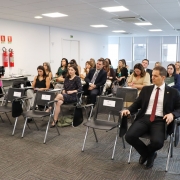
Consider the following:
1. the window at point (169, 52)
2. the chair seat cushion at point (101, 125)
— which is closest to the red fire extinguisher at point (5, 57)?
the chair seat cushion at point (101, 125)

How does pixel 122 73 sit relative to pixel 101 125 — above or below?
above

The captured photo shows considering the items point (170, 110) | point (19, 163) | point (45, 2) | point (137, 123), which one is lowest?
point (19, 163)

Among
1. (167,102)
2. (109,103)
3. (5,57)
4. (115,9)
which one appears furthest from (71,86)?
(5,57)

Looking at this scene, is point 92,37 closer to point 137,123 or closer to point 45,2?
point 45,2

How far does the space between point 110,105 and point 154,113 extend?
32.8 inches

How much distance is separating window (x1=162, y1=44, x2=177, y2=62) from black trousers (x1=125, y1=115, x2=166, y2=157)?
12.4 metres

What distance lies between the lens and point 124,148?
3.50 metres

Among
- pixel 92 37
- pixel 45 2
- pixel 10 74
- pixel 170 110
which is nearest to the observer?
pixel 170 110

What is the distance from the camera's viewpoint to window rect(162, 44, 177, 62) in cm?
1413

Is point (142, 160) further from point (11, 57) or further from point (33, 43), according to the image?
point (33, 43)

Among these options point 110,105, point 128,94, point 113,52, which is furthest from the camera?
point 113,52

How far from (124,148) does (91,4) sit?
3506mm

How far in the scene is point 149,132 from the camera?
2.86 meters

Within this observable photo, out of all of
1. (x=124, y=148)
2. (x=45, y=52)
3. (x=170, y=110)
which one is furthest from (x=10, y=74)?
(x=170, y=110)
